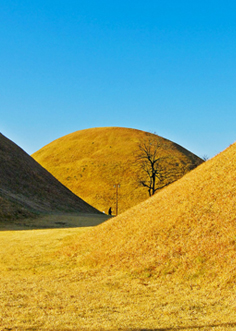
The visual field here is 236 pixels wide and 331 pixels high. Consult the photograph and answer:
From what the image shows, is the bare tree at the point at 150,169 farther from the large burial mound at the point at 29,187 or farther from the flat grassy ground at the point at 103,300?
the flat grassy ground at the point at 103,300

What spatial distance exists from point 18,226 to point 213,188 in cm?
1867

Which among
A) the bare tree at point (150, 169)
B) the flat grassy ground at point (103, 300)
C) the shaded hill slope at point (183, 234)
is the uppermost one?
the bare tree at point (150, 169)

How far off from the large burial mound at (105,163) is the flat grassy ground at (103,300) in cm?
5486

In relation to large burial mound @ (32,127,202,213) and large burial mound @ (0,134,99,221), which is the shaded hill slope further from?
large burial mound @ (32,127,202,213)

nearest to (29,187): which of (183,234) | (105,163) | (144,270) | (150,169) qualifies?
(150,169)

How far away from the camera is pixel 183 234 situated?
12469 mm

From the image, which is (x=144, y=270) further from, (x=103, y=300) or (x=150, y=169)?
(x=150, y=169)

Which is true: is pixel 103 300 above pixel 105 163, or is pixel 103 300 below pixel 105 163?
below

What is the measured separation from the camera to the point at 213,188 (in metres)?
14.6

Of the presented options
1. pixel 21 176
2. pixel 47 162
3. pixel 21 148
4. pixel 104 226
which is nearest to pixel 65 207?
pixel 21 176

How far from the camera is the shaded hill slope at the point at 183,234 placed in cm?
1080

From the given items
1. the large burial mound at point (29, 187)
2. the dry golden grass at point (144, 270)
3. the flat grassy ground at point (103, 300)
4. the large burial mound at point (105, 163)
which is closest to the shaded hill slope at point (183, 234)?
the dry golden grass at point (144, 270)

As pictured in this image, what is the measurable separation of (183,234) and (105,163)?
2839 inches

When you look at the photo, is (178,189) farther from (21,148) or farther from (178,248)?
(21,148)
